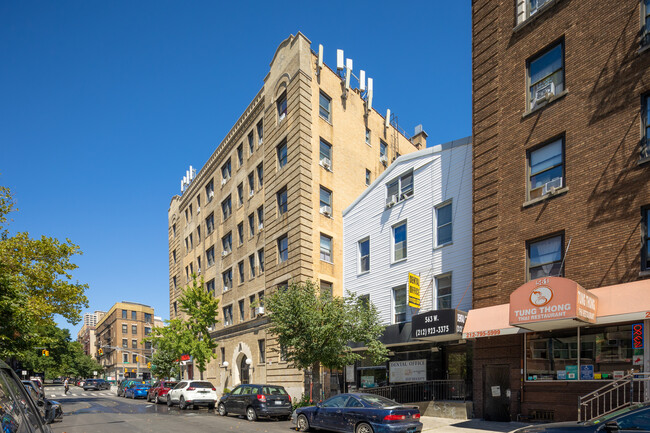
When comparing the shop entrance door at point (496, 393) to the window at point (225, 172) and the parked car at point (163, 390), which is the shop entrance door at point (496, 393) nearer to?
the parked car at point (163, 390)

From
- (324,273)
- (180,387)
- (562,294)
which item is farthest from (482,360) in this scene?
(180,387)

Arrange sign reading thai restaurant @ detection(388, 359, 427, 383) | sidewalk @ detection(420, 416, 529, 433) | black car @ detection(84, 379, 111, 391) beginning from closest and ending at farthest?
sidewalk @ detection(420, 416, 529, 433)
sign reading thai restaurant @ detection(388, 359, 427, 383)
black car @ detection(84, 379, 111, 391)

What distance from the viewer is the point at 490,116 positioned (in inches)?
754

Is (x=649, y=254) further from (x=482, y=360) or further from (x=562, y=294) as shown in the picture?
(x=482, y=360)

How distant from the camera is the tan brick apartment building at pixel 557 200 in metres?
14.2

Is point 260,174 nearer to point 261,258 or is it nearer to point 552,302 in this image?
point 261,258

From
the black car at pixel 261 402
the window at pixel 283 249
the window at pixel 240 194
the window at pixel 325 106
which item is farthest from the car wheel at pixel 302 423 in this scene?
the window at pixel 240 194

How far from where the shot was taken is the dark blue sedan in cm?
1379

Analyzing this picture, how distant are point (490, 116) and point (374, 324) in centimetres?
989

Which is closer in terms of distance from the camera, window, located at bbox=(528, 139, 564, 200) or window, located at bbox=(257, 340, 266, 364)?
window, located at bbox=(528, 139, 564, 200)

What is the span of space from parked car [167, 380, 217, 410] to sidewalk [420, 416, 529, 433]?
14740 mm

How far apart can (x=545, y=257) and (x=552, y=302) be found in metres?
2.86

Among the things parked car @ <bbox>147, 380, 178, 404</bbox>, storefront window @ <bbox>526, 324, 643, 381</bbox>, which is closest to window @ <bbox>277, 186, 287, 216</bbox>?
parked car @ <bbox>147, 380, 178, 404</bbox>

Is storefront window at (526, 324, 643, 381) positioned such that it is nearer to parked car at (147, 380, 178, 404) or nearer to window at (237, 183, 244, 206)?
parked car at (147, 380, 178, 404)
